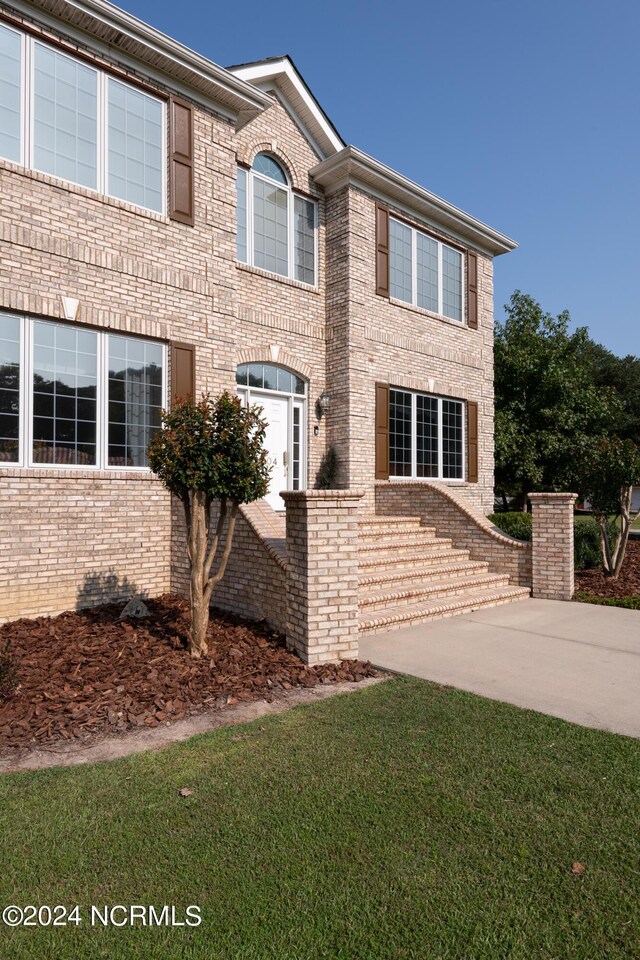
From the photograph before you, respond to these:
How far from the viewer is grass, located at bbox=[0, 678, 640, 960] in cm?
227

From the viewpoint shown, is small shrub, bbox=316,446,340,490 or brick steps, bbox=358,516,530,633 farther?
small shrub, bbox=316,446,340,490

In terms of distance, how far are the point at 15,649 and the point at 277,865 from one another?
166 inches

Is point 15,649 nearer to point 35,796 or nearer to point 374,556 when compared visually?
point 35,796

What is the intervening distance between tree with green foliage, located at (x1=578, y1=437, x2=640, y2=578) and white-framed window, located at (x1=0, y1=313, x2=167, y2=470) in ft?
23.3

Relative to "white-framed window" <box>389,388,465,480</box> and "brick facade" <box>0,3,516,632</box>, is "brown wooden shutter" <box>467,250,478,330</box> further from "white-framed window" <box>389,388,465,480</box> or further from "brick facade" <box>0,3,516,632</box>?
"white-framed window" <box>389,388,465,480</box>

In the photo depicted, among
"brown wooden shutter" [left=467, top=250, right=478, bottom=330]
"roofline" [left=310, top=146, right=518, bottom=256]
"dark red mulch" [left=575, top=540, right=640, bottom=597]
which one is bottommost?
"dark red mulch" [left=575, top=540, right=640, bottom=597]

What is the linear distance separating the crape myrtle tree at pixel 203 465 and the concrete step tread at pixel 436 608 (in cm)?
197

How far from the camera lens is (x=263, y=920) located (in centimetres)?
234

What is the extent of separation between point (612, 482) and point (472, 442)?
4.05 m

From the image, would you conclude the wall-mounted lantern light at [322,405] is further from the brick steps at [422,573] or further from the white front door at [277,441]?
the brick steps at [422,573]

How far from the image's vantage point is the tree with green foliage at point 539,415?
58.3 feet

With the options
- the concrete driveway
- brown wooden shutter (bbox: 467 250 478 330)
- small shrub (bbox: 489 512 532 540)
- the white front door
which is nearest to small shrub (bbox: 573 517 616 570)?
small shrub (bbox: 489 512 532 540)

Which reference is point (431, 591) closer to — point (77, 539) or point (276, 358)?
point (77, 539)

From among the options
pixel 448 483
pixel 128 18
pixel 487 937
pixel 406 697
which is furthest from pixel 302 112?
pixel 487 937
